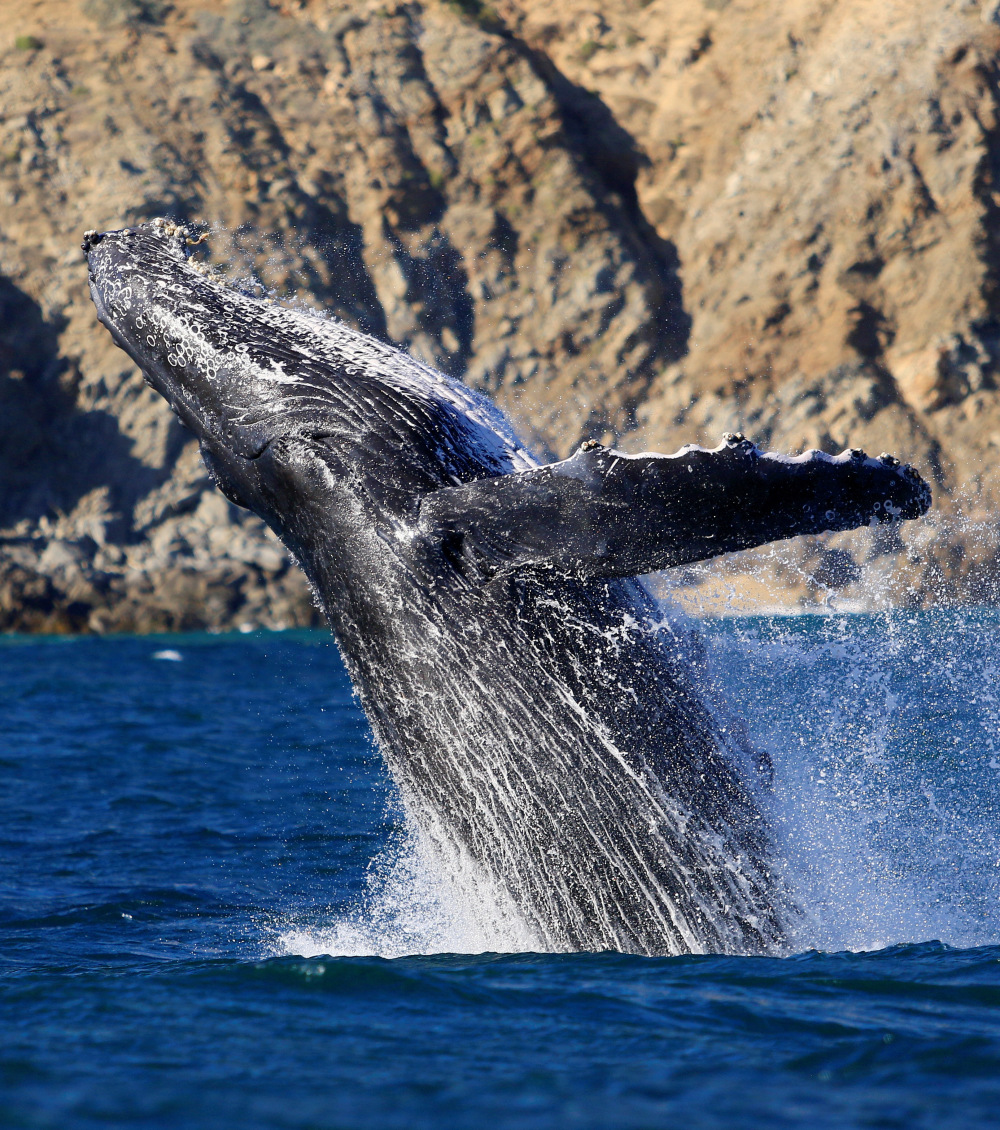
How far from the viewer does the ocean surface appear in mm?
3898

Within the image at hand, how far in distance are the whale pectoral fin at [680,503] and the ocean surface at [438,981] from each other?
1718mm

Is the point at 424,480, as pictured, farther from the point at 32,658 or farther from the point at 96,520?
the point at 96,520

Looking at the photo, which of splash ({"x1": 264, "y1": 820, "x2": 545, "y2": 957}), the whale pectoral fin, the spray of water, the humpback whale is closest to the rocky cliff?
the spray of water

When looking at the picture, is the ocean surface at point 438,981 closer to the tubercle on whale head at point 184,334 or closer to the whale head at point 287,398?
the whale head at point 287,398

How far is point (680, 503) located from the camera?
16.5 feet

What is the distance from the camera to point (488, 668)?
5742mm

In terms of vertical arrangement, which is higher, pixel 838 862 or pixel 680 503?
pixel 680 503

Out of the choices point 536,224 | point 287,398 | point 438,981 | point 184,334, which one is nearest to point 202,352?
point 184,334

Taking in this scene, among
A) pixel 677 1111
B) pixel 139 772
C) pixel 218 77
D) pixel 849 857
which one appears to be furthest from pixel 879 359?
pixel 677 1111

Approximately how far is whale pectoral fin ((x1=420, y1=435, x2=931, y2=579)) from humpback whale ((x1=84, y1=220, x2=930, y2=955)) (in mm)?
43

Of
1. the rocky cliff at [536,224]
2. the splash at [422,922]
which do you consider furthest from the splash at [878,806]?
the rocky cliff at [536,224]

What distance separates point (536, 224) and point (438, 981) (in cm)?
5466

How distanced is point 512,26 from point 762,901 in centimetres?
6250

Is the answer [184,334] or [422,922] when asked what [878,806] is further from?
[184,334]
